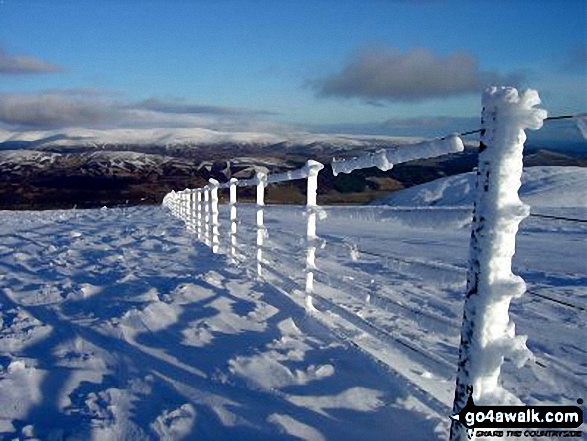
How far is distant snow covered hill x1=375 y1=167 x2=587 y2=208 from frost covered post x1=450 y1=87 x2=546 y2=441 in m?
25.9

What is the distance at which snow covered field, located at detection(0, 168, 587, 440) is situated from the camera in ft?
12.1

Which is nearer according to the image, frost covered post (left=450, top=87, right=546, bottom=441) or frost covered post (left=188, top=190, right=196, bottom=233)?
frost covered post (left=450, top=87, right=546, bottom=441)

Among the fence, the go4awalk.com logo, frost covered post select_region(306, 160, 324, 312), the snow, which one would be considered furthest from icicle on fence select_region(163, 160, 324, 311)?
the go4awalk.com logo

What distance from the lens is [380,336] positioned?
479 centimetres

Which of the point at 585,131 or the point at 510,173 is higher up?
the point at 585,131

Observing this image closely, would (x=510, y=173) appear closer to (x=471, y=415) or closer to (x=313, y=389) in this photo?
(x=471, y=415)

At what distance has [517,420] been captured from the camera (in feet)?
9.59

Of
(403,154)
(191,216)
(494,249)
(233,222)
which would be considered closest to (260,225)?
(233,222)

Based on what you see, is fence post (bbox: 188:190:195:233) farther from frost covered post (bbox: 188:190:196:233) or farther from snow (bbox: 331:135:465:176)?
snow (bbox: 331:135:465:176)

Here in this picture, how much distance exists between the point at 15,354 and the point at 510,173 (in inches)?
170

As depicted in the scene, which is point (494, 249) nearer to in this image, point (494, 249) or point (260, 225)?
point (494, 249)

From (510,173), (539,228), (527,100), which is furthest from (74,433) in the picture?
(539,228)

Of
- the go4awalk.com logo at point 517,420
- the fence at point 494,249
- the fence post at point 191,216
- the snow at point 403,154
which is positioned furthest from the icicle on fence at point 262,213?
the go4awalk.com logo at point 517,420

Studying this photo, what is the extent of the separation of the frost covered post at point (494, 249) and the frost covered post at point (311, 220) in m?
3.31
